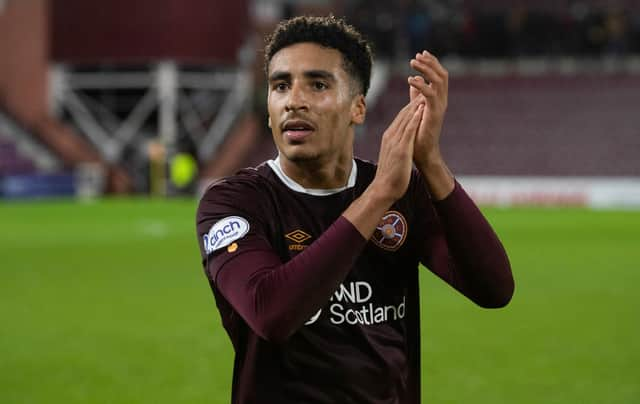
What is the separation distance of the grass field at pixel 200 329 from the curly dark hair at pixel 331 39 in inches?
174

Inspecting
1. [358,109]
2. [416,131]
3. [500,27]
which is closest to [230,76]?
[500,27]

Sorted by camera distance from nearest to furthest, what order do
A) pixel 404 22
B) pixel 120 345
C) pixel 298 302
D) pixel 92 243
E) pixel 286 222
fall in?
1. pixel 298 302
2. pixel 286 222
3. pixel 120 345
4. pixel 92 243
5. pixel 404 22

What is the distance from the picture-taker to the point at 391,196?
3.37 m

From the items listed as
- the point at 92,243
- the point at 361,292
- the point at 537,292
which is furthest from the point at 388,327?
the point at 92,243

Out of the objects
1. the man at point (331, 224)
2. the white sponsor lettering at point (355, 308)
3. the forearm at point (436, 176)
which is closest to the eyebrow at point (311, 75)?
the man at point (331, 224)

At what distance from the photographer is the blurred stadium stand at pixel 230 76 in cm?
3925

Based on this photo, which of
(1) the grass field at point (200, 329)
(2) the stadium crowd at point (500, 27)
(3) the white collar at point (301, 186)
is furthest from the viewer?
(2) the stadium crowd at point (500, 27)

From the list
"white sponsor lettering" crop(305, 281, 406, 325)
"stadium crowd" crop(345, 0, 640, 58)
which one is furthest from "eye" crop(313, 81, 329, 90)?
"stadium crowd" crop(345, 0, 640, 58)

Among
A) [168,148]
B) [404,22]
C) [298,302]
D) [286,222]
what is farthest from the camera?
[404,22]

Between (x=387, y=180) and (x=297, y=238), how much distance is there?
0.45 metres

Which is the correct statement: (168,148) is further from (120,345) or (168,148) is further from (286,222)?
(286,222)

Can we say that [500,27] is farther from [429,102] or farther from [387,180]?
[387,180]

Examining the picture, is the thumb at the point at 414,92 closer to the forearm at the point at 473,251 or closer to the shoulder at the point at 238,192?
the forearm at the point at 473,251

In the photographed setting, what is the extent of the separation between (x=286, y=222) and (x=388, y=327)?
49 centimetres
